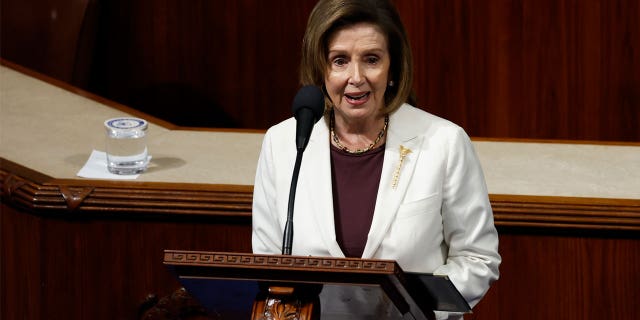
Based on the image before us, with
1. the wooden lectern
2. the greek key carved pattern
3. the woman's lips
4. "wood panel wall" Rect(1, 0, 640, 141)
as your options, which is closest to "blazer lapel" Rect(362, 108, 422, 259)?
the woman's lips

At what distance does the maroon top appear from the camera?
230cm

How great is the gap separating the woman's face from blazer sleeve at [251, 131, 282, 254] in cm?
19

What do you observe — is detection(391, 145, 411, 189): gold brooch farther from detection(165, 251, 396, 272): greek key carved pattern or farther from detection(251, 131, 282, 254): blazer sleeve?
detection(165, 251, 396, 272): greek key carved pattern

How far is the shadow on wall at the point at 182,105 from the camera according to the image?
4578 millimetres

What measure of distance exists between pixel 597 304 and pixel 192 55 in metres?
2.07

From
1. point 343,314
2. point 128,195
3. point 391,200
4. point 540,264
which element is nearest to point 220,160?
point 128,195

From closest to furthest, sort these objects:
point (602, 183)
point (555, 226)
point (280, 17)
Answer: point (555, 226) < point (602, 183) < point (280, 17)

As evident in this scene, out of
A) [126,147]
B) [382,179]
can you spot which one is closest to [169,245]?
[126,147]

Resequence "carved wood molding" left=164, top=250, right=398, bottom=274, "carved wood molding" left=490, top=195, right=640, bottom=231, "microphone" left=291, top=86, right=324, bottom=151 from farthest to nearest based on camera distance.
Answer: "carved wood molding" left=490, top=195, right=640, bottom=231, "microphone" left=291, top=86, right=324, bottom=151, "carved wood molding" left=164, top=250, right=398, bottom=274

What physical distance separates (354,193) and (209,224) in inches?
32.1

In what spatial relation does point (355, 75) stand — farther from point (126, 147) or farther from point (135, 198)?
point (126, 147)

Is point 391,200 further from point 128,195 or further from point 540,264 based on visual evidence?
point 128,195

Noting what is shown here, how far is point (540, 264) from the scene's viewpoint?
295 centimetres

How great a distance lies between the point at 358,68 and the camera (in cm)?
227
